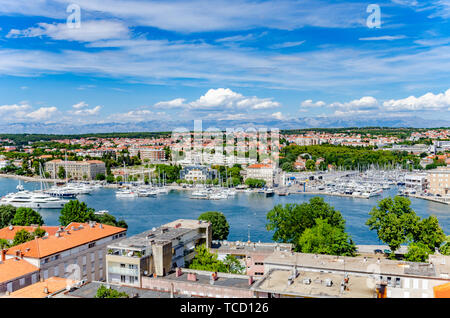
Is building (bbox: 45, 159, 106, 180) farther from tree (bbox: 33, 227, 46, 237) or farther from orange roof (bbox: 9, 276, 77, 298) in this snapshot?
orange roof (bbox: 9, 276, 77, 298)

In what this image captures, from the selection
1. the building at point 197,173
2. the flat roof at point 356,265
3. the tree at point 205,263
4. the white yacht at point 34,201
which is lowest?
the white yacht at point 34,201

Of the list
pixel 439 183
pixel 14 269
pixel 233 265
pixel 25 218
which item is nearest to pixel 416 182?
pixel 439 183

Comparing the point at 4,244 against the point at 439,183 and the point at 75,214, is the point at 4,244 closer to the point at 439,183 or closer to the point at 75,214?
the point at 75,214

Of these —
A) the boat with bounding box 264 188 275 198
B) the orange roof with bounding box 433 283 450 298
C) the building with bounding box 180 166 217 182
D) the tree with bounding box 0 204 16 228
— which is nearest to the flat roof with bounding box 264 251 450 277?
the orange roof with bounding box 433 283 450 298

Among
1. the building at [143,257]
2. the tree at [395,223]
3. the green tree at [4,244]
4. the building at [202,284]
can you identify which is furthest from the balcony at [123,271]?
the tree at [395,223]

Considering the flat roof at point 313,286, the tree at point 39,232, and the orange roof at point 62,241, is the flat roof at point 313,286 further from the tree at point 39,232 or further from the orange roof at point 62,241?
the tree at point 39,232

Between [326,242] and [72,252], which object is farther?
[326,242]
